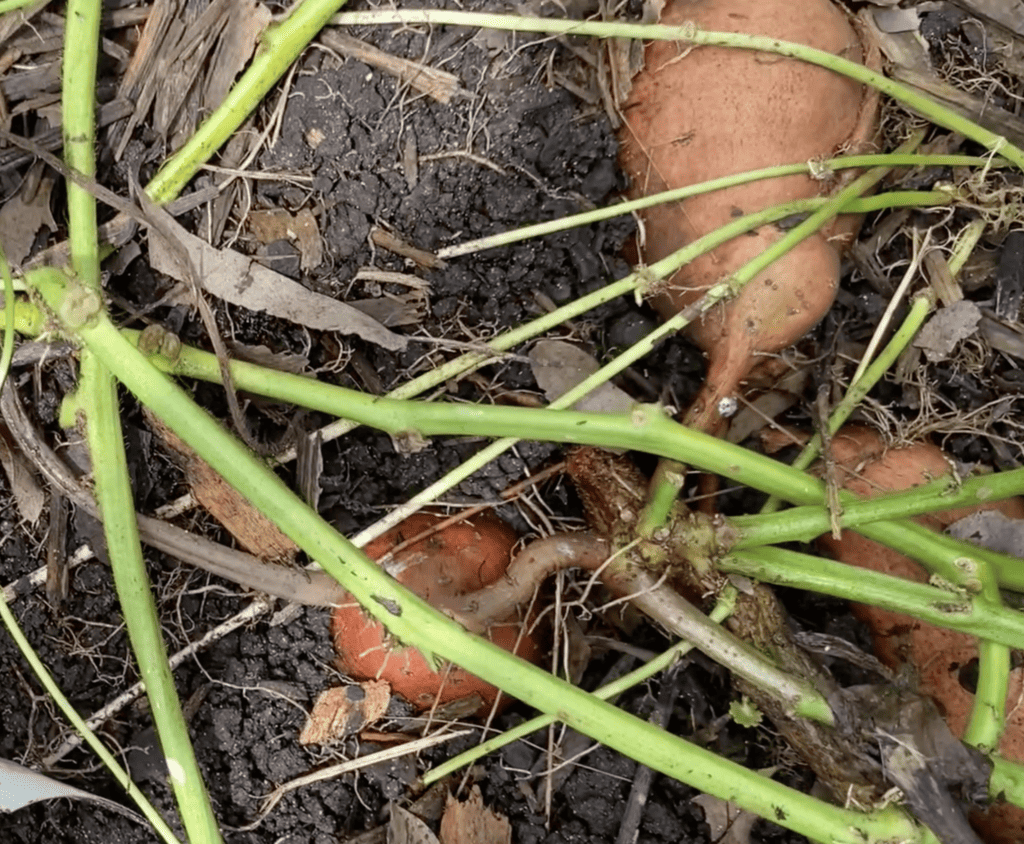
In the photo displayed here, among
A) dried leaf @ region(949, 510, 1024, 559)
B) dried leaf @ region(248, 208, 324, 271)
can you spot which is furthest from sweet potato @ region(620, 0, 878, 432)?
dried leaf @ region(248, 208, 324, 271)

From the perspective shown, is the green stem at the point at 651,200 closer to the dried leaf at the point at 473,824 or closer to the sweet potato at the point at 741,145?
the sweet potato at the point at 741,145

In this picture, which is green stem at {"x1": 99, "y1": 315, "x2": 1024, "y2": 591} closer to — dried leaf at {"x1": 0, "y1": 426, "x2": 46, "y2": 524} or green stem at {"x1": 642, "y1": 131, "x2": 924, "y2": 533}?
green stem at {"x1": 642, "y1": 131, "x2": 924, "y2": 533}

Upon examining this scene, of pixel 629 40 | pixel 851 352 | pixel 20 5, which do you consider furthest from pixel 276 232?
pixel 851 352

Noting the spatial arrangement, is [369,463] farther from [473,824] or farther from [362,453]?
[473,824]

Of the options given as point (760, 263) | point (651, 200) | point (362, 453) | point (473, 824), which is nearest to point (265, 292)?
point (362, 453)

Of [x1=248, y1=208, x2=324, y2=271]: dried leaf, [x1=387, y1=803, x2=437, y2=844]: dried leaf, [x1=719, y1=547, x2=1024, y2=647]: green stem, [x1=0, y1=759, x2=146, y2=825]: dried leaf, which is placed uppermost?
[x1=248, y1=208, x2=324, y2=271]: dried leaf

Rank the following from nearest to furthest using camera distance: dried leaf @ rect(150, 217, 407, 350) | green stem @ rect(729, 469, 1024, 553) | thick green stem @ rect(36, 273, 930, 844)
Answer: thick green stem @ rect(36, 273, 930, 844), green stem @ rect(729, 469, 1024, 553), dried leaf @ rect(150, 217, 407, 350)
